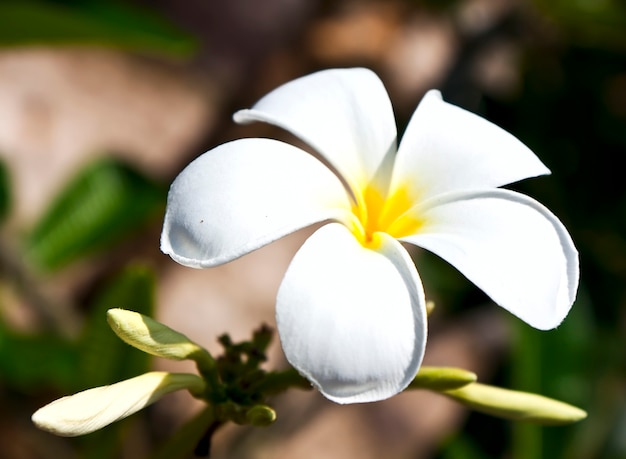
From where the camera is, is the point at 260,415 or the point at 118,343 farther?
the point at 118,343

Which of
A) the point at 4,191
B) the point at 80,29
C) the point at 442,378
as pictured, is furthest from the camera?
the point at 4,191

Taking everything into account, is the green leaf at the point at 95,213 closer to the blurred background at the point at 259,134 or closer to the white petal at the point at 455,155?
the blurred background at the point at 259,134

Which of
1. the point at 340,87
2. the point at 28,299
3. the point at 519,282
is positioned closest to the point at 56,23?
the point at 28,299

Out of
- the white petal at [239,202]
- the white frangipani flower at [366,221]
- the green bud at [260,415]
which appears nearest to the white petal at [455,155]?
the white frangipani flower at [366,221]

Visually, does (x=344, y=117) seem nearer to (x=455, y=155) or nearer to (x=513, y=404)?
(x=455, y=155)

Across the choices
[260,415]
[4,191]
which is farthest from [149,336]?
[4,191]

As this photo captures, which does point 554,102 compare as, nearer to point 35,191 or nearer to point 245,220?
point 35,191

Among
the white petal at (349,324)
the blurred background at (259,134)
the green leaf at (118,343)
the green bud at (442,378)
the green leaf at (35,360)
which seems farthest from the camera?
A: the blurred background at (259,134)
